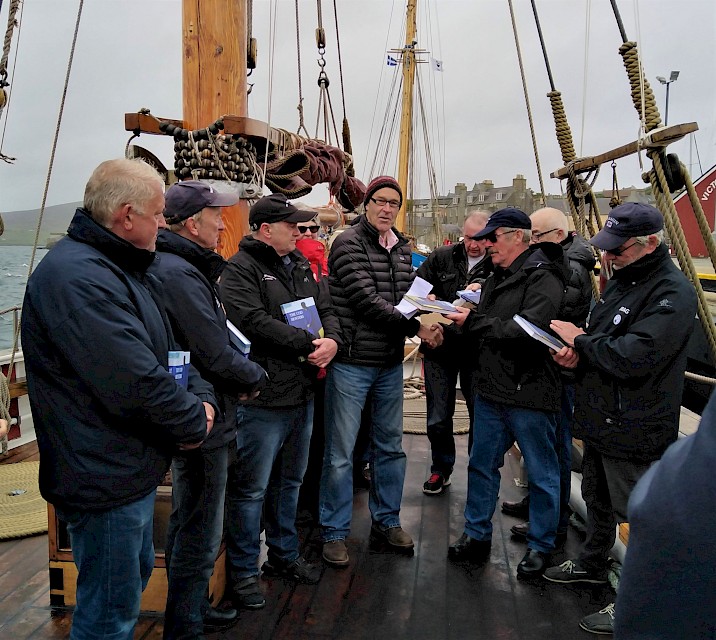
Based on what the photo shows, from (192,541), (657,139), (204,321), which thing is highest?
(657,139)

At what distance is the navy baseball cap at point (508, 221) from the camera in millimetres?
2820

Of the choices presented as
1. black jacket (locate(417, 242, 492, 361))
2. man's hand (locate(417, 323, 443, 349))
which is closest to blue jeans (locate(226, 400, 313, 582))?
man's hand (locate(417, 323, 443, 349))

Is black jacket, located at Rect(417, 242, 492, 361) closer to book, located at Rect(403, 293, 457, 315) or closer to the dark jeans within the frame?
book, located at Rect(403, 293, 457, 315)

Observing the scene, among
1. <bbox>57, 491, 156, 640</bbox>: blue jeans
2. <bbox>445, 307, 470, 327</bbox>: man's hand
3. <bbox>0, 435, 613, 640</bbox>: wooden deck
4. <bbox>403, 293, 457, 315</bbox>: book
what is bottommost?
<bbox>0, 435, 613, 640</bbox>: wooden deck

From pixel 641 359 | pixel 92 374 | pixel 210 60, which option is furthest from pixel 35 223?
pixel 641 359

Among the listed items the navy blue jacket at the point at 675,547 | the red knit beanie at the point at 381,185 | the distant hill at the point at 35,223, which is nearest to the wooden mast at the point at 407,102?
the distant hill at the point at 35,223

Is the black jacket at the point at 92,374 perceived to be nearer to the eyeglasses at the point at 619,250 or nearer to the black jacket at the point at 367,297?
the black jacket at the point at 367,297

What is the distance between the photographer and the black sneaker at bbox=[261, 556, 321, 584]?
2679 mm

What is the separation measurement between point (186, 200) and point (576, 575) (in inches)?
86.5

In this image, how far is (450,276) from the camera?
380 centimetres

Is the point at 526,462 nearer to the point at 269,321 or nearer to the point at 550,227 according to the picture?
the point at 550,227

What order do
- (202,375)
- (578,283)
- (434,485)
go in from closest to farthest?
(202,375) < (578,283) < (434,485)

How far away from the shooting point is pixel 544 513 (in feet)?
9.23

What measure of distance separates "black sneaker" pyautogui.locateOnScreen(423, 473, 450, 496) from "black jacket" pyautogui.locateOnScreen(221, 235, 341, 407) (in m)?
1.40
